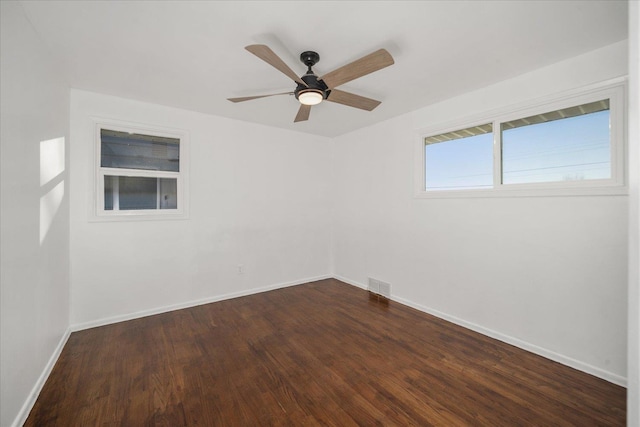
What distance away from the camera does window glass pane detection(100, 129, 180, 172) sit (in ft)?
10.1

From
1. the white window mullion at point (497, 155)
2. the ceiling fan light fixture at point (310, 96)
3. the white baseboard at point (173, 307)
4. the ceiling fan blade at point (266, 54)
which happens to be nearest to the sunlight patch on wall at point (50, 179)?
the white baseboard at point (173, 307)

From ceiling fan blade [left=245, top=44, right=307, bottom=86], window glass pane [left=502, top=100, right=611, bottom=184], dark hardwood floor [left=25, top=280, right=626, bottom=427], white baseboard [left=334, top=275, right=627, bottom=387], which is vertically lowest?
dark hardwood floor [left=25, top=280, right=626, bottom=427]

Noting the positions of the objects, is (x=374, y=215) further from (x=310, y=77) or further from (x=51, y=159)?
(x=51, y=159)

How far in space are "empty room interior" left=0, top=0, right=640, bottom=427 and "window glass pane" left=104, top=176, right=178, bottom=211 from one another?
2cm

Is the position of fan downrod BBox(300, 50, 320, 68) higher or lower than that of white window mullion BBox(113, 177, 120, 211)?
higher

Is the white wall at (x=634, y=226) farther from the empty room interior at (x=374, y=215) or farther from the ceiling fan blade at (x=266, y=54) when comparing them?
the ceiling fan blade at (x=266, y=54)

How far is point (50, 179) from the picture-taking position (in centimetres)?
224

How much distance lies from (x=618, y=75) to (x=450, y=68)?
3.93ft

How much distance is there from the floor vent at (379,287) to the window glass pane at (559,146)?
6.62ft

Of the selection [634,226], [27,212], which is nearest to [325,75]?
[634,226]

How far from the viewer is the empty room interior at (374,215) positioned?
1.72 meters

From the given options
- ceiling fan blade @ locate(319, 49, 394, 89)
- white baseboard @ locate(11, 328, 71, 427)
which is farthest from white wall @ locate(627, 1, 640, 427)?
white baseboard @ locate(11, 328, 71, 427)

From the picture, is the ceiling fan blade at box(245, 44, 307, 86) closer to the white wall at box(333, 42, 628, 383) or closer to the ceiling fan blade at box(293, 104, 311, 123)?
the ceiling fan blade at box(293, 104, 311, 123)

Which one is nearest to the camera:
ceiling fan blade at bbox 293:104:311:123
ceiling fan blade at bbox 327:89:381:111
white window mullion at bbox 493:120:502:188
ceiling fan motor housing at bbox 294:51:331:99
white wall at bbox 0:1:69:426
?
white wall at bbox 0:1:69:426
